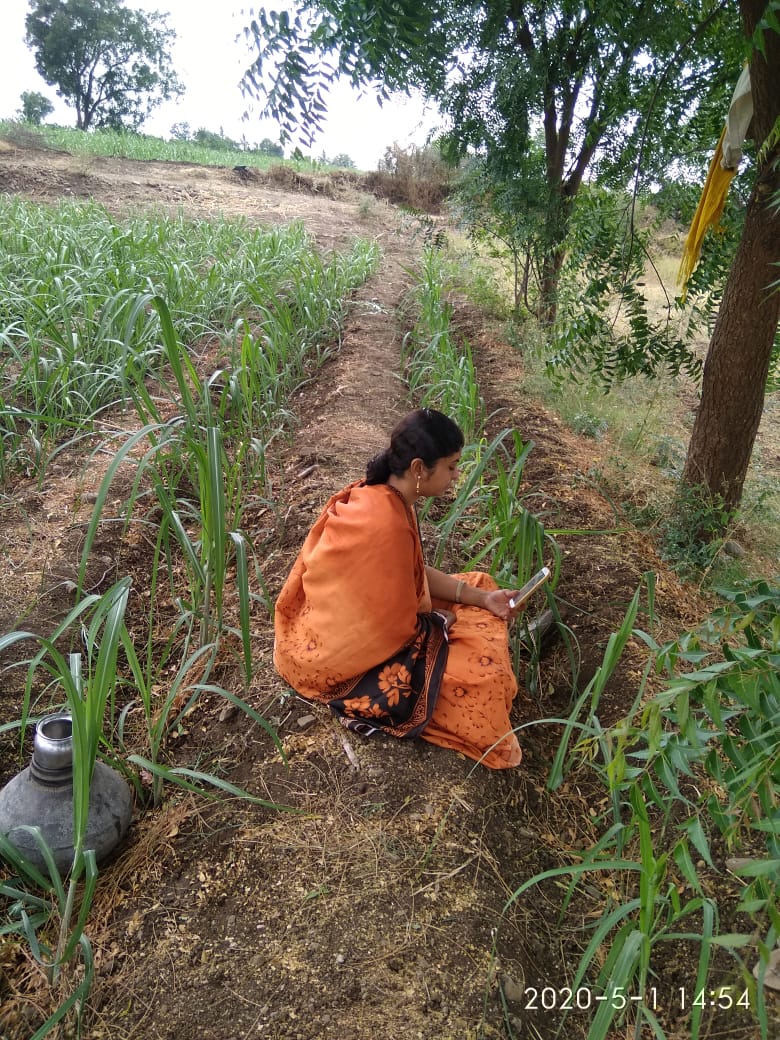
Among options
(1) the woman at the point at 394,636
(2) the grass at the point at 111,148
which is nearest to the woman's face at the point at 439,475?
(1) the woman at the point at 394,636

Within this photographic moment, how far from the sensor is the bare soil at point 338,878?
50.5 inches

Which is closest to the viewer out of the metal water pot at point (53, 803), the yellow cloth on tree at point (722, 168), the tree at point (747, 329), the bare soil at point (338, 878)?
the bare soil at point (338, 878)

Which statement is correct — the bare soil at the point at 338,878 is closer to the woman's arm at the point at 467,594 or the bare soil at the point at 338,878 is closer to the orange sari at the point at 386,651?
the orange sari at the point at 386,651

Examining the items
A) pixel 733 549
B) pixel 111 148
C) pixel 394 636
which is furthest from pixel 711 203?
pixel 111 148

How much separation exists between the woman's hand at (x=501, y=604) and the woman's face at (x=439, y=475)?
→ 1.23 feet

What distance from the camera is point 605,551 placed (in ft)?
8.98

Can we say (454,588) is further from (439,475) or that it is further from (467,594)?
(439,475)

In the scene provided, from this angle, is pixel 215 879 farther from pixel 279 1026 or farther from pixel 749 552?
pixel 749 552

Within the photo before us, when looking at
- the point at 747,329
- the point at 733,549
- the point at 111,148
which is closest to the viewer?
the point at 747,329

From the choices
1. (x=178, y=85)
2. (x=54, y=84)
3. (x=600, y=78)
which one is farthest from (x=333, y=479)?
(x=178, y=85)

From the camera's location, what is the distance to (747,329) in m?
2.53

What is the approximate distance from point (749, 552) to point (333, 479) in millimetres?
1779

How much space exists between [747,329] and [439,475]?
57.0 inches

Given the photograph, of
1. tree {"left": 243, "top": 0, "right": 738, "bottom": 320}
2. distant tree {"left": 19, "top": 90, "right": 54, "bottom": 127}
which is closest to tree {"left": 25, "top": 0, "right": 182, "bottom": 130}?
distant tree {"left": 19, "top": 90, "right": 54, "bottom": 127}
